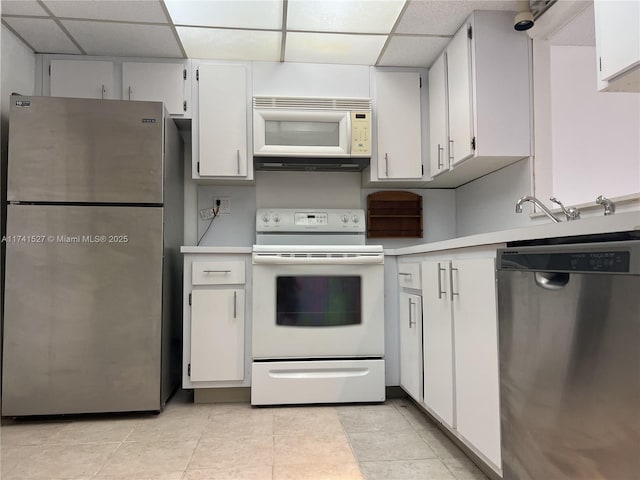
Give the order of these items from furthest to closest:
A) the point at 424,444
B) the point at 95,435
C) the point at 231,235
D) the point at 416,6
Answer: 1. the point at 231,235
2. the point at 416,6
3. the point at 95,435
4. the point at 424,444

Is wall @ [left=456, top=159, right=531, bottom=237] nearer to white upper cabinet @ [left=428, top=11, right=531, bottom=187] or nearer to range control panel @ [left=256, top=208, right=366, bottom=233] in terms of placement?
white upper cabinet @ [left=428, top=11, right=531, bottom=187]

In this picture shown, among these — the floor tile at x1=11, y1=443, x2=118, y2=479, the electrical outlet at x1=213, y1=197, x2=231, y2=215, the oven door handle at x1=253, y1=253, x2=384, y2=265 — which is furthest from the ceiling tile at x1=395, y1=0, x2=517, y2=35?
the floor tile at x1=11, y1=443, x2=118, y2=479

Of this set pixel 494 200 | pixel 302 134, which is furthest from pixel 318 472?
pixel 302 134

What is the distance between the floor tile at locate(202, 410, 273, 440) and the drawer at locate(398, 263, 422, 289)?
1011 mm

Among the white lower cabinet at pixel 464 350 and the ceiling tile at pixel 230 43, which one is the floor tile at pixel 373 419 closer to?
the white lower cabinet at pixel 464 350

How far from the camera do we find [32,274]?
2.07 metres

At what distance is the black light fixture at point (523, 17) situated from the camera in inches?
76.9

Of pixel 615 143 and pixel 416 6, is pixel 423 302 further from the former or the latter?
pixel 416 6

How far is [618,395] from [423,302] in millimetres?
1174

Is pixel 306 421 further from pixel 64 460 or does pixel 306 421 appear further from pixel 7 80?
pixel 7 80

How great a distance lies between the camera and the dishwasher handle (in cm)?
94

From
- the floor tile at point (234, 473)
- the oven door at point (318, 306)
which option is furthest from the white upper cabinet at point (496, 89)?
the floor tile at point (234, 473)

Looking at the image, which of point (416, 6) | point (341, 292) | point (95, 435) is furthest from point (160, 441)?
point (416, 6)

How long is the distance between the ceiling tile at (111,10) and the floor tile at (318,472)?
88.4 inches
